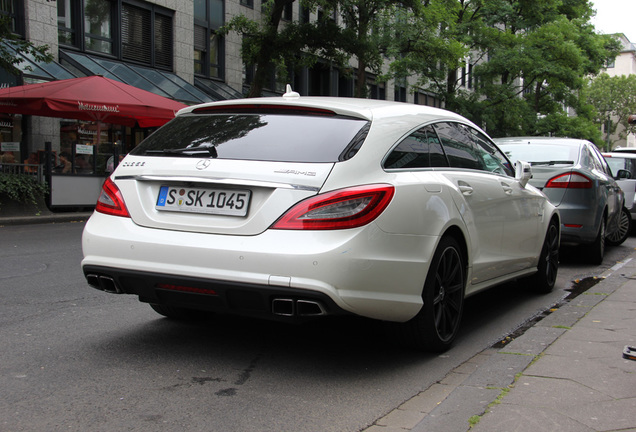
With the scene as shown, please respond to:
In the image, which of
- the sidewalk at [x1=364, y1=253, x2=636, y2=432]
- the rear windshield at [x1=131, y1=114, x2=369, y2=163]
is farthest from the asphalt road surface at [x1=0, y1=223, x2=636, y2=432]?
the rear windshield at [x1=131, y1=114, x2=369, y2=163]

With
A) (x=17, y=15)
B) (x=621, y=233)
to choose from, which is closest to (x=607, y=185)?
(x=621, y=233)

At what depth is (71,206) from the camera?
16562 mm

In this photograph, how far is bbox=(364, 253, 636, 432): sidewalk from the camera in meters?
3.13

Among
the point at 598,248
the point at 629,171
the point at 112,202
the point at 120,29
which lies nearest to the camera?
the point at 112,202

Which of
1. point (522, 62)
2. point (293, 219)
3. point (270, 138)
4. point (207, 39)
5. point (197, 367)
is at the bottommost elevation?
point (197, 367)

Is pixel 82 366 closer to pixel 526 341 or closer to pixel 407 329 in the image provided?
pixel 407 329

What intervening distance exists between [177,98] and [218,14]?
6544 mm

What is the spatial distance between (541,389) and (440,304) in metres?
1.03

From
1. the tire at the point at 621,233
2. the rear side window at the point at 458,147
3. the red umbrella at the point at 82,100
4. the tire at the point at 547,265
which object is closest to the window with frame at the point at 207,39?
the red umbrella at the point at 82,100

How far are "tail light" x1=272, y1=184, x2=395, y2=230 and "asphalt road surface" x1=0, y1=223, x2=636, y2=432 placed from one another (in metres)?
0.89

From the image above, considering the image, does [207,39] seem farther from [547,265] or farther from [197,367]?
[197,367]

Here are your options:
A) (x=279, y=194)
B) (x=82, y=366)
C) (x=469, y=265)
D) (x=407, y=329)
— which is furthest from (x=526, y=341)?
(x=82, y=366)

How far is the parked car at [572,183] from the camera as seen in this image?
8.66m

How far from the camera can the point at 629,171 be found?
1262cm
